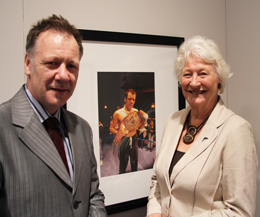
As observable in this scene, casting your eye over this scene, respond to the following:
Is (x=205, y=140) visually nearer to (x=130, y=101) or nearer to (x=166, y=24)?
(x=130, y=101)

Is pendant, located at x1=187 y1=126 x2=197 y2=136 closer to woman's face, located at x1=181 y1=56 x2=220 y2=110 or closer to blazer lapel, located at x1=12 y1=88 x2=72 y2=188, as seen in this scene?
woman's face, located at x1=181 y1=56 x2=220 y2=110

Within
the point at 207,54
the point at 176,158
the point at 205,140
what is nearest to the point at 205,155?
the point at 205,140

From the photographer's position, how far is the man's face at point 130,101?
55.7 inches

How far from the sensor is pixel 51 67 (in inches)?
31.5

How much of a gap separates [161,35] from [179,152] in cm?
89

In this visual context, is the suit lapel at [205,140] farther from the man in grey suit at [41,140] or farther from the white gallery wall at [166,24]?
the white gallery wall at [166,24]

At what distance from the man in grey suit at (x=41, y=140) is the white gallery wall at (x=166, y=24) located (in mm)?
404

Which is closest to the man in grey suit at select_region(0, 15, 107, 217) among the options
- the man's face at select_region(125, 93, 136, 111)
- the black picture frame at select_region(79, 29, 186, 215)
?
the black picture frame at select_region(79, 29, 186, 215)

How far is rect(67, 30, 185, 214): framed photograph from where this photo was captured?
1294 millimetres

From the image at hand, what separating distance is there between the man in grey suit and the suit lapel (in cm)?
50

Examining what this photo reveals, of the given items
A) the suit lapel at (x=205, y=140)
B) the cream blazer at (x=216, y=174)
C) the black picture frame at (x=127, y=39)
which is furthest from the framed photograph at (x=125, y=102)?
the suit lapel at (x=205, y=140)

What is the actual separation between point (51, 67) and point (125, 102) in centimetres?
68

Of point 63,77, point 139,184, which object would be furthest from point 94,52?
point 139,184

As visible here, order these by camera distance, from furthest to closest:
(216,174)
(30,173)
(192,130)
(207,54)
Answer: (192,130)
(207,54)
(216,174)
(30,173)
